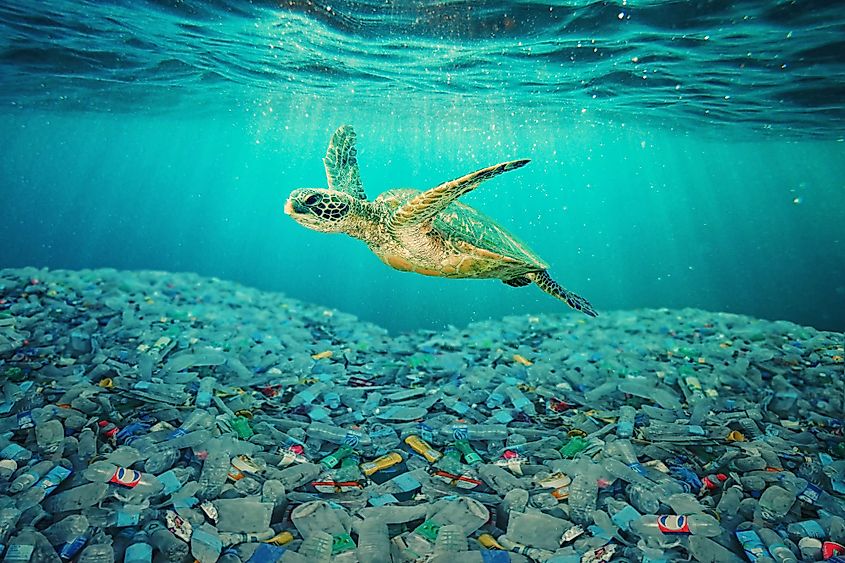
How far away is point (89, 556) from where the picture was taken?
230 cm

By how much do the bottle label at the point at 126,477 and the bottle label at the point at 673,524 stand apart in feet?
11.8

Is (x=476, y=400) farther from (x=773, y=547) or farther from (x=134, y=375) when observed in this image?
(x=134, y=375)

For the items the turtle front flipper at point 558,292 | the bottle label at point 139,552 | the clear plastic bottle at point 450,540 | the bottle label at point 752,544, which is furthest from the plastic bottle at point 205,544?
the turtle front flipper at point 558,292

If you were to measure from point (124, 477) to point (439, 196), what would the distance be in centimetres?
330

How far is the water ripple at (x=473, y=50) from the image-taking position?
24.1 ft

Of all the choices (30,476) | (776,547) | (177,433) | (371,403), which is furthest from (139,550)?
(776,547)

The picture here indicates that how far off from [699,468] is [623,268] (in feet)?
203

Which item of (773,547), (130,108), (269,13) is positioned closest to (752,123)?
(269,13)

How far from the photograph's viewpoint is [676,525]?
269 cm

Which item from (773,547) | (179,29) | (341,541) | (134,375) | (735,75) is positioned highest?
(735,75)

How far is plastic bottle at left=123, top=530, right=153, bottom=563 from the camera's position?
231 cm

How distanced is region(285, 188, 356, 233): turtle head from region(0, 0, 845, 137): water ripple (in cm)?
462

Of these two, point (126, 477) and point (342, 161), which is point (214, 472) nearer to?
point (126, 477)

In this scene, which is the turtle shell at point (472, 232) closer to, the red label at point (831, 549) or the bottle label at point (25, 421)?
the red label at point (831, 549)
